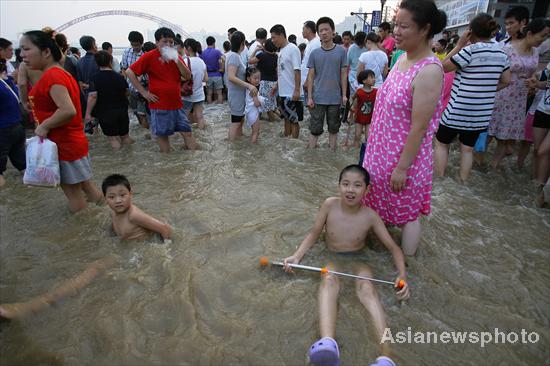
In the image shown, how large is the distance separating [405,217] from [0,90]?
4.40 metres

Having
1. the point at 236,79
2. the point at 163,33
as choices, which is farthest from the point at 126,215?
the point at 236,79

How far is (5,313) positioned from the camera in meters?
2.11

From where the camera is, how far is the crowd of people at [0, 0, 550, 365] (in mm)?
2258

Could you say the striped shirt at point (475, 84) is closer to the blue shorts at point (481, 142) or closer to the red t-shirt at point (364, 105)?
the blue shorts at point (481, 142)

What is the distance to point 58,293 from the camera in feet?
7.74

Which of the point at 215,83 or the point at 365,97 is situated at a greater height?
the point at 365,97

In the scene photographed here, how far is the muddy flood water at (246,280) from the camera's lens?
2.03 m

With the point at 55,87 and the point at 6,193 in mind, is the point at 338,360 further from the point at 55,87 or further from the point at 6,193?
the point at 6,193

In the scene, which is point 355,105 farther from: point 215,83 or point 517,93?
point 215,83

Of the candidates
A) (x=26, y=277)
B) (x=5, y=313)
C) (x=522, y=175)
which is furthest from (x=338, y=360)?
(x=522, y=175)

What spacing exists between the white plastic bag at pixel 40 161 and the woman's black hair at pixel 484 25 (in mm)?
4256

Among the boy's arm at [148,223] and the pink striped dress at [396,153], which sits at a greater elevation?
the pink striped dress at [396,153]

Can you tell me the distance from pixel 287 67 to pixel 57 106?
383 cm

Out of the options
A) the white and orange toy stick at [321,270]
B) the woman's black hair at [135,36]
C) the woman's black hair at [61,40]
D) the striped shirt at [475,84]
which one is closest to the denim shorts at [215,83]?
the woman's black hair at [135,36]
